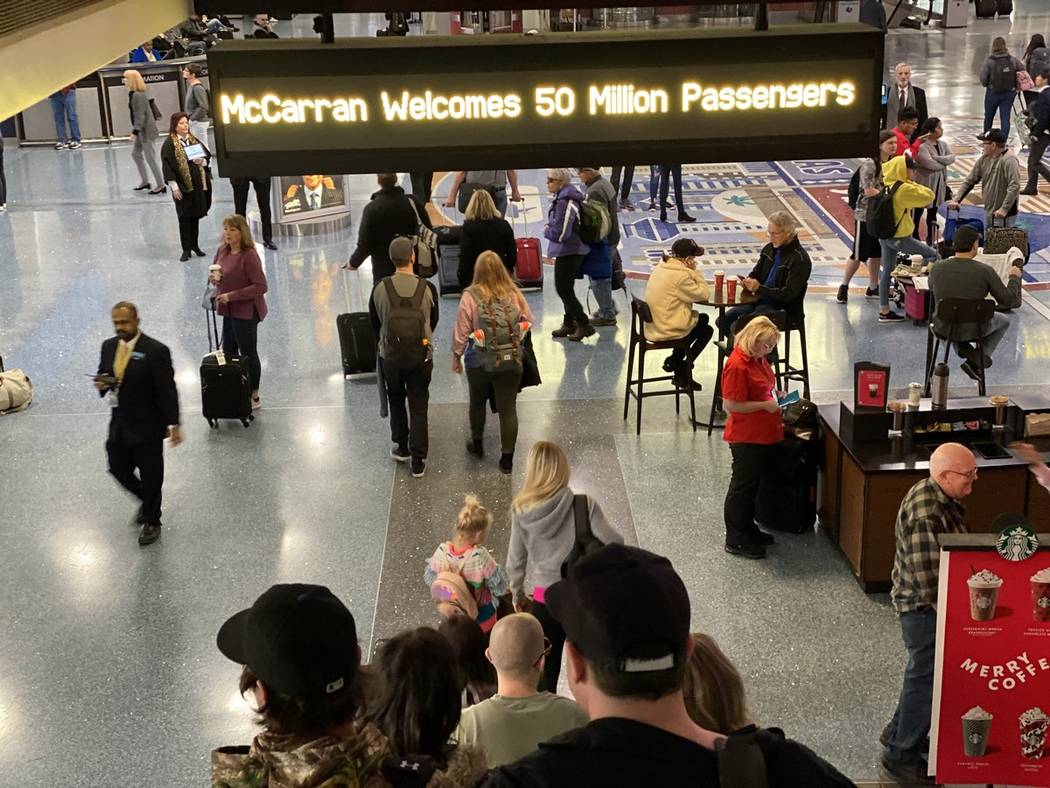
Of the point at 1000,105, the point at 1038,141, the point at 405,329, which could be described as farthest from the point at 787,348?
the point at 1000,105

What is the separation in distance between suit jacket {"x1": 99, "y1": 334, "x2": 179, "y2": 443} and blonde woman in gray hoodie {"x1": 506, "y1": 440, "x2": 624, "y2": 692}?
2862 mm

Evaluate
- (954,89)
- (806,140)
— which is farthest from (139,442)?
(954,89)

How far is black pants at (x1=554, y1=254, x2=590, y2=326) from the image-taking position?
11883 mm

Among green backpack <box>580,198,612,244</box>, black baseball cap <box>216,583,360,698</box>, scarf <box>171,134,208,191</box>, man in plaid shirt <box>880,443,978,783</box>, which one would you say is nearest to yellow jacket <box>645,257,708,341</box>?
green backpack <box>580,198,612,244</box>

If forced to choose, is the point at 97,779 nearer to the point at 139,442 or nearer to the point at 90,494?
the point at 139,442

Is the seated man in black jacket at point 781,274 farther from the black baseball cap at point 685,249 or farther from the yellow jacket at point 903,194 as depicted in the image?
the yellow jacket at point 903,194

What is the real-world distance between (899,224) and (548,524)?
6.97 m

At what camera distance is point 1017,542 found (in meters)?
5.41

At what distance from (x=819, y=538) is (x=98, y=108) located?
17425 mm

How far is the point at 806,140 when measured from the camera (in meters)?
4.54

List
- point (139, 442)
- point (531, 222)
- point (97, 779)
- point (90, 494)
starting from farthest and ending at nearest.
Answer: point (531, 222), point (90, 494), point (139, 442), point (97, 779)

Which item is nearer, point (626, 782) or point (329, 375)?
point (626, 782)

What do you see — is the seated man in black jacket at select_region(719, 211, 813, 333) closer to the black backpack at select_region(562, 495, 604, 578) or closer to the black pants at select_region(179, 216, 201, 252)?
the black backpack at select_region(562, 495, 604, 578)

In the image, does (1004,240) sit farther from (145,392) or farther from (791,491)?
(145,392)
